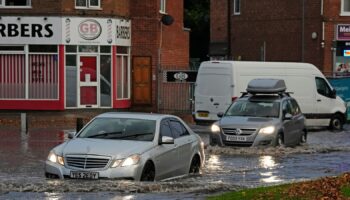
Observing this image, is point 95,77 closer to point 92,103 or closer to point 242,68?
point 92,103

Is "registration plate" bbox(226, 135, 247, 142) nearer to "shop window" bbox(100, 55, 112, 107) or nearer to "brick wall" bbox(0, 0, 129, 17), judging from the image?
"shop window" bbox(100, 55, 112, 107)

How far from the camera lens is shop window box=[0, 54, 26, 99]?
115 ft

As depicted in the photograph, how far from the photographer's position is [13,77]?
3497cm

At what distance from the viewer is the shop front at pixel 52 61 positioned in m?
34.6

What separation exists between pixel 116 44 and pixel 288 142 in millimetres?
14081

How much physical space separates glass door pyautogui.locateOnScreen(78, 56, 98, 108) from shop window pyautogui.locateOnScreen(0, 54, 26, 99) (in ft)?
7.94

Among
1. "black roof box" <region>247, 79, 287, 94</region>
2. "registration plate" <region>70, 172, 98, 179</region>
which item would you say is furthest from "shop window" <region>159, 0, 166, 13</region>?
"registration plate" <region>70, 172, 98, 179</region>

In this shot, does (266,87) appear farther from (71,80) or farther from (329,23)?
(329,23)

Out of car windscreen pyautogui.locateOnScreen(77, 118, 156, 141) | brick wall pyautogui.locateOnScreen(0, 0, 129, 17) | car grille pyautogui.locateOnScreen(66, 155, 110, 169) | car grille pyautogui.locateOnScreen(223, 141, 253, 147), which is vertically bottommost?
car grille pyautogui.locateOnScreen(223, 141, 253, 147)

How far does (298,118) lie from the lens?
24797 mm

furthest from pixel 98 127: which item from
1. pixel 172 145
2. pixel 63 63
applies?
pixel 63 63

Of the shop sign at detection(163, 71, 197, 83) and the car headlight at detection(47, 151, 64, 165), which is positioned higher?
the shop sign at detection(163, 71, 197, 83)

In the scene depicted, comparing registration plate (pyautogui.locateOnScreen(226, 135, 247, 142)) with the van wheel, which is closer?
registration plate (pyautogui.locateOnScreen(226, 135, 247, 142))

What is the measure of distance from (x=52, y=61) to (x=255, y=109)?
524 inches
